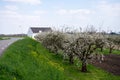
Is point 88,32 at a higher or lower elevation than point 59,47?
higher

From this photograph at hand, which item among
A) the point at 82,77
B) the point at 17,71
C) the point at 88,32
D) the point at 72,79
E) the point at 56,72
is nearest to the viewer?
the point at 17,71

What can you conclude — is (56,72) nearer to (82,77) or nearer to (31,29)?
(82,77)

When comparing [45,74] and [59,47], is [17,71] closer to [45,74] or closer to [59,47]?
[45,74]

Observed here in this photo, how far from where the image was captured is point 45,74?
57.3ft

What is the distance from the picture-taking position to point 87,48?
80.2 ft

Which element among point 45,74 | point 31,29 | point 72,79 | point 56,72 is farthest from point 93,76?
point 31,29

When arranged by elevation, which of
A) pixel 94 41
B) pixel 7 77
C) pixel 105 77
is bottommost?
pixel 105 77

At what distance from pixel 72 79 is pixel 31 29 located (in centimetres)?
11124

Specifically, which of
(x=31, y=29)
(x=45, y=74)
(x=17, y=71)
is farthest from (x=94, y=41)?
(x=31, y=29)

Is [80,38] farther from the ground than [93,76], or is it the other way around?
[80,38]

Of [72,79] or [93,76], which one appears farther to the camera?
[93,76]

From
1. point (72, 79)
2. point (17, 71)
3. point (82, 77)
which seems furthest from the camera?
point (82, 77)

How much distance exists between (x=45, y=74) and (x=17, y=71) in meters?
2.41

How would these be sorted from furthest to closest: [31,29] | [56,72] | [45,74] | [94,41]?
[31,29]
[94,41]
[56,72]
[45,74]
